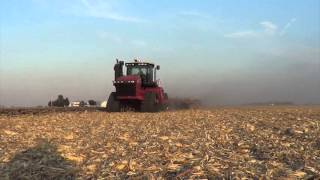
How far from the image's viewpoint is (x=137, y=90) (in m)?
30.4

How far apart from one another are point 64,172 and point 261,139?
4828 mm

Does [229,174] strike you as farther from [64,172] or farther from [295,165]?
[64,172]

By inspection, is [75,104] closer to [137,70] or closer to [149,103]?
[137,70]

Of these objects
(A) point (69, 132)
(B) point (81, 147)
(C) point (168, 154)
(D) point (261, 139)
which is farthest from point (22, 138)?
(D) point (261, 139)

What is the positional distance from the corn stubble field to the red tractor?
15.4m

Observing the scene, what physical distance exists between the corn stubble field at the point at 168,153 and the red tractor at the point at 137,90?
1538 centimetres

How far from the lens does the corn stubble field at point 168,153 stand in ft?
29.8

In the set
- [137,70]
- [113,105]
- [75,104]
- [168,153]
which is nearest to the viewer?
[168,153]

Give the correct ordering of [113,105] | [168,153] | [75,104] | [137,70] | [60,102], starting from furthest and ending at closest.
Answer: [75,104] → [60,102] → [137,70] → [113,105] → [168,153]

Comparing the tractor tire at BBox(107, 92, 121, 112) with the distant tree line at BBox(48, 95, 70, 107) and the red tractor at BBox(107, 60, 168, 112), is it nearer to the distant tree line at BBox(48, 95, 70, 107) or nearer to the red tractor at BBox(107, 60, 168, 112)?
the red tractor at BBox(107, 60, 168, 112)

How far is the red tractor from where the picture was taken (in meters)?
30.3

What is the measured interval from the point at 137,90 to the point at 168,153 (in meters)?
20.0

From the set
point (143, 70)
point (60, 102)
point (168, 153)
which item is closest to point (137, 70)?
point (143, 70)

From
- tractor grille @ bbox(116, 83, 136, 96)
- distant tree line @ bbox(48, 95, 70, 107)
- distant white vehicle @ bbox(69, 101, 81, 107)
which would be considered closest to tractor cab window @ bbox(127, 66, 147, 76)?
tractor grille @ bbox(116, 83, 136, 96)
